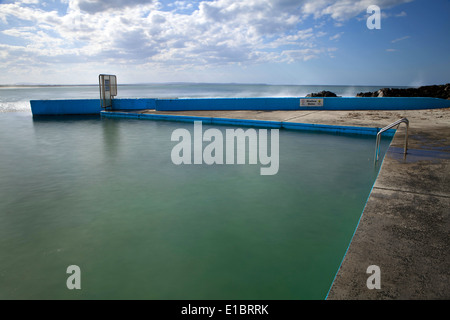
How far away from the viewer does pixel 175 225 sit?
3799mm

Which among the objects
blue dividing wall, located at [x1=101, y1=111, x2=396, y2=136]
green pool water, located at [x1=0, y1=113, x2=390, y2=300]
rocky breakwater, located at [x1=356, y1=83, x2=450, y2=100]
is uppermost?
rocky breakwater, located at [x1=356, y1=83, x2=450, y2=100]

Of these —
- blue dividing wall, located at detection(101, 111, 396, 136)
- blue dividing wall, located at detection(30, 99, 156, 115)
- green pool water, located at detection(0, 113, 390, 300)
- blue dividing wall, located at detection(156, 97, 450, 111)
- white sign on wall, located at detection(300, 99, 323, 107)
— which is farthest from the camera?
blue dividing wall, located at detection(30, 99, 156, 115)

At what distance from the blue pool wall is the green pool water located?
8653 millimetres

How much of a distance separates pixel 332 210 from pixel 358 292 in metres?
2.39

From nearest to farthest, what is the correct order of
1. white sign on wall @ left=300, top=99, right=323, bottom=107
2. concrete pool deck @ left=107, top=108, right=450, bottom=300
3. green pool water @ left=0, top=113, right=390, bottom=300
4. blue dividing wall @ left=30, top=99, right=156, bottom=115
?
concrete pool deck @ left=107, top=108, right=450, bottom=300, green pool water @ left=0, top=113, right=390, bottom=300, white sign on wall @ left=300, top=99, right=323, bottom=107, blue dividing wall @ left=30, top=99, right=156, bottom=115

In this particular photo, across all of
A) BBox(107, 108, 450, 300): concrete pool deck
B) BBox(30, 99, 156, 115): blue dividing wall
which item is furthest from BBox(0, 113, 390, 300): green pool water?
BBox(30, 99, 156, 115): blue dividing wall

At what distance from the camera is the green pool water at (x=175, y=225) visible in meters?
2.69

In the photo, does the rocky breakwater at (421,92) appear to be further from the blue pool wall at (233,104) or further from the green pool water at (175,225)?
the green pool water at (175,225)

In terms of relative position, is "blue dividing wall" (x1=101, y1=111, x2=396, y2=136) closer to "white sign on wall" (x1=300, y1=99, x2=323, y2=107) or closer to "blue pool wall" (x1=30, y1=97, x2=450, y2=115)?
"blue pool wall" (x1=30, y1=97, x2=450, y2=115)

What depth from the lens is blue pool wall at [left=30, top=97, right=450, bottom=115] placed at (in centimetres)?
1469

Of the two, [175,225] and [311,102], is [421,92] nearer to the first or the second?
[311,102]

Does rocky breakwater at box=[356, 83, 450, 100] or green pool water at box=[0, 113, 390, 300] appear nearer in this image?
green pool water at box=[0, 113, 390, 300]

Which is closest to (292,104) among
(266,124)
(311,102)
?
(311,102)

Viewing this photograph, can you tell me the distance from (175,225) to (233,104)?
41.6 ft
